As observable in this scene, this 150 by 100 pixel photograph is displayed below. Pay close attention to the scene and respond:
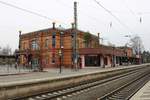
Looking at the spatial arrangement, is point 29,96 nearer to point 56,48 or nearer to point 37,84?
point 37,84

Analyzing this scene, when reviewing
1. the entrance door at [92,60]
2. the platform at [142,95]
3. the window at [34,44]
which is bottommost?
the platform at [142,95]

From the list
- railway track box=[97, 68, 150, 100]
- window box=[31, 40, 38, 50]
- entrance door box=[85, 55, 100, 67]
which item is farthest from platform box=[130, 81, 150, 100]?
window box=[31, 40, 38, 50]

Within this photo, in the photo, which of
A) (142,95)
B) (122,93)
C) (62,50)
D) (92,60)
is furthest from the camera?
(92,60)

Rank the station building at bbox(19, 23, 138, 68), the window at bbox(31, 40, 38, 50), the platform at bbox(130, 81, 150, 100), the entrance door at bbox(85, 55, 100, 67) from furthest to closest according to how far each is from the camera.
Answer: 1. the window at bbox(31, 40, 38, 50)
2. the entrance door at bbox(85, 55, 100, 67)
3. the station building at bbox(19, 23, 138, 68)
4. the platform at bbox(130, 81, 150, 100)

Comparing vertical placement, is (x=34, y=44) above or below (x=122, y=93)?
above

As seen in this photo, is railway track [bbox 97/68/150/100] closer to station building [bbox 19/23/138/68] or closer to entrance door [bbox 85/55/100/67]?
station building [bbox 19/23/138/68]

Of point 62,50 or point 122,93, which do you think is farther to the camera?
point 62,50

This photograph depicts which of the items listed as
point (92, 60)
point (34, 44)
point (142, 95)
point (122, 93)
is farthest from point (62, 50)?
point (142, 95)

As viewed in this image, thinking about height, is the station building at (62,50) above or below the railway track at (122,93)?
above

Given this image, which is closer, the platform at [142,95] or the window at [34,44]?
the platform at [142,95]

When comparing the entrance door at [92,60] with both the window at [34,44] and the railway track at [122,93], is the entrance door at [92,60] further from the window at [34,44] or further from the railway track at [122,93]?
the railway track at [122,93]

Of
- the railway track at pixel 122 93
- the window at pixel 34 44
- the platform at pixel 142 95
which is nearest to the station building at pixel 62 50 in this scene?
the window at pixel 34 44

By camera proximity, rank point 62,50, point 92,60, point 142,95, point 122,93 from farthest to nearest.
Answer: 1. point 92,60
2. point 62,50
3. point 122,93
4. point 142,95

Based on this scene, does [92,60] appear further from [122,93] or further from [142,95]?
[142,95]
